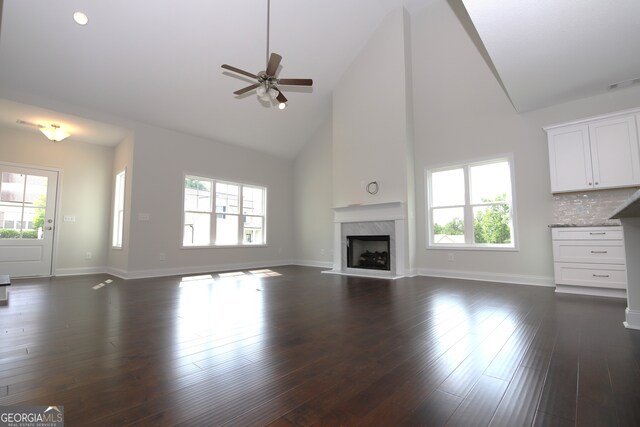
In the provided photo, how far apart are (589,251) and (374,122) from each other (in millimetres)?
3944

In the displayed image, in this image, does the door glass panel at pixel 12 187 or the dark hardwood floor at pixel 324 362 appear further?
the door glass panel at pixel 12 187

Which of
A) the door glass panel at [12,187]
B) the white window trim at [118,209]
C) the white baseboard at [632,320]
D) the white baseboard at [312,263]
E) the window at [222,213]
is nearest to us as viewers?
the white baseboard at [632,320]

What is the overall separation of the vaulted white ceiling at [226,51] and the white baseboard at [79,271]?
2.68 metres

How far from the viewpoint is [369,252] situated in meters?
6.16

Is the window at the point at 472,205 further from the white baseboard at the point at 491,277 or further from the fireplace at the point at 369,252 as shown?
the fireplace at the point at 369,252

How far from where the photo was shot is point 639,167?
3.64 meters

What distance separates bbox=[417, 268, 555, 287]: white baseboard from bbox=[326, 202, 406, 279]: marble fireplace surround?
0.59 m

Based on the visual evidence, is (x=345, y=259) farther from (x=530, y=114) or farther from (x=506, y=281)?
(x=530, y=114)

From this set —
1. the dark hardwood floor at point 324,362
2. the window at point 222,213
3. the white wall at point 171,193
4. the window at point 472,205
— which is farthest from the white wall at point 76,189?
the window at point 472,205

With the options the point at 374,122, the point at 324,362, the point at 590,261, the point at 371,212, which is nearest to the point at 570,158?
the point at 590,261

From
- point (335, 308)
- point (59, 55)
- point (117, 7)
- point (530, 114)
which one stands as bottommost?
point (335, 308)

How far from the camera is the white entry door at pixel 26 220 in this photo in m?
5.41


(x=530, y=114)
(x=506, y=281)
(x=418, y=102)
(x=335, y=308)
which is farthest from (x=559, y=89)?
(x=335, y=308)

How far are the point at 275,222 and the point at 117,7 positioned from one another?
5077 millimetres
